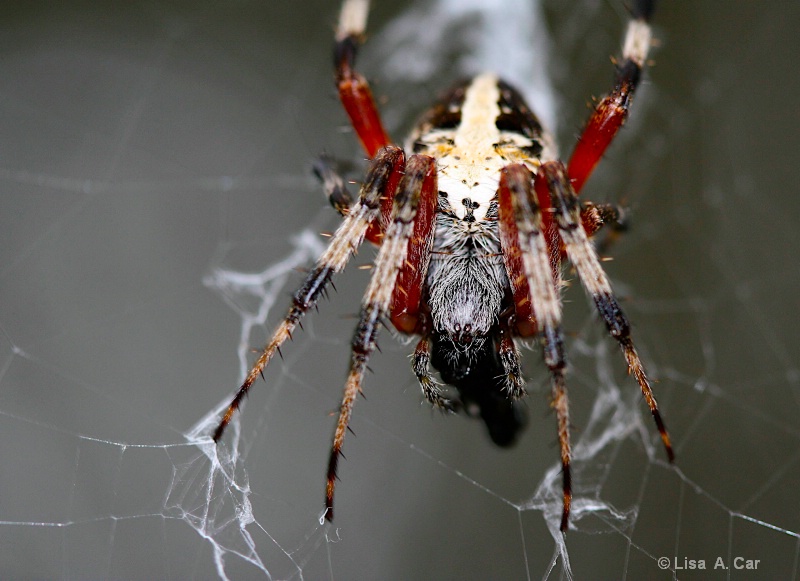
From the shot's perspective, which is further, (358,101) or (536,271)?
(358,101)

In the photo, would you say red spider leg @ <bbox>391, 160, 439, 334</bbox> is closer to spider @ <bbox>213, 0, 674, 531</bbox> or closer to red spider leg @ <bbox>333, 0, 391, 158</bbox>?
spider @ <bbox>213, 0, 674, 531</bbox>

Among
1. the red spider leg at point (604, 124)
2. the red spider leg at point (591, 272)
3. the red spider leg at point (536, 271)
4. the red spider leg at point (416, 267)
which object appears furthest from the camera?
the red spider leg at point (604, 124)

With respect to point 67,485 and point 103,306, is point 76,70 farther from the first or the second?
point 67,485

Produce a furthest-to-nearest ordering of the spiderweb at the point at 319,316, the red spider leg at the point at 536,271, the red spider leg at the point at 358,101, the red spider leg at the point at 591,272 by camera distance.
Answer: the red spider leg at the point at 358,101 → the spiderweb at the point at 319,316 → the red spider leg at the point at 591,272 → the red spider leg at the point at 536,271

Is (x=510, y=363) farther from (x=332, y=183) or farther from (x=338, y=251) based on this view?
(x=332, y=183)

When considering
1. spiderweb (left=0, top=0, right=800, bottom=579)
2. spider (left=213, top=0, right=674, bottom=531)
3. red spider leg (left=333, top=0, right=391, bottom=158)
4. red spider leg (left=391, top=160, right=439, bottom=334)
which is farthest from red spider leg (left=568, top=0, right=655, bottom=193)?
spiderweb (left=0, top=0, right=800, bottom=579)

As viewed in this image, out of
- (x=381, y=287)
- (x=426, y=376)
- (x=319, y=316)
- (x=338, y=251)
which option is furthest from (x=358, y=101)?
(x=319, y=316)

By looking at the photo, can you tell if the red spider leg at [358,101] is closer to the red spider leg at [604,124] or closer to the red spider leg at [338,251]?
the red spider leg at [338,251]

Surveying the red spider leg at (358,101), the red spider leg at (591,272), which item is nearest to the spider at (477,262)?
the red spider leg at (591,272)
